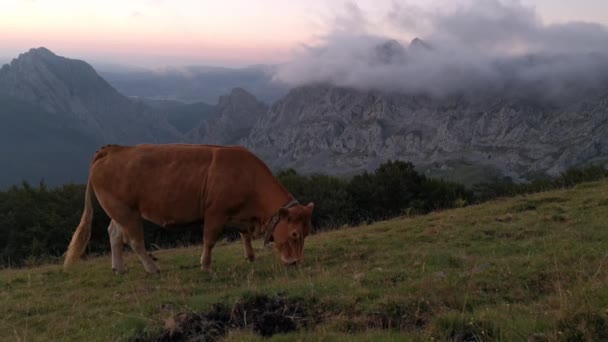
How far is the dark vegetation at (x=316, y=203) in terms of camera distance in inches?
1127

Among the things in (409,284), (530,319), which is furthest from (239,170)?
(530,319)

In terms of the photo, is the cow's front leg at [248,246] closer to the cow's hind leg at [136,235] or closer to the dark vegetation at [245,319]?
the cow's hind leg at [136,235]

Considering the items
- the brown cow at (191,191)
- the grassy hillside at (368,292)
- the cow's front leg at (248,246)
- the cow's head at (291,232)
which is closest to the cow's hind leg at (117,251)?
the grassy hillside at (368,292)

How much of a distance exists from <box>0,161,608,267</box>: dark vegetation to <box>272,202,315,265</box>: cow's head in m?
12.1

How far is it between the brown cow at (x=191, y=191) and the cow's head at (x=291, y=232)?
119mm

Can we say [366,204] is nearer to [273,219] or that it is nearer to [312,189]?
[312,189]

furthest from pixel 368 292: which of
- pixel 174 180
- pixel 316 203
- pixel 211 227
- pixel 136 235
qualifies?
pixel 316 203

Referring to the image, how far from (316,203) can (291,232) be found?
28704 mm

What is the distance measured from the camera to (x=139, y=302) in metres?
7.67

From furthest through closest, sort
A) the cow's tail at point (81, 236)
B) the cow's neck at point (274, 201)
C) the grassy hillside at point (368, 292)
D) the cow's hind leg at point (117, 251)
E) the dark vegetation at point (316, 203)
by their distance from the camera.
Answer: the dark vegetation at point (316, 203) → the cow's tail at point (81, 236) → the cow's hind leg at point (117, 251) → the cow's neck at point (274, 201) → the grassy hillside at point (368, 292)

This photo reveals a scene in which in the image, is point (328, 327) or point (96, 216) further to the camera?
point (96, 216)

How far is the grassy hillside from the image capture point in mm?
5406

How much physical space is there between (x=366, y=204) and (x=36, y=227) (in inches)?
933

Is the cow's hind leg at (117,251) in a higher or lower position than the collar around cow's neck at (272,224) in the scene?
lower
